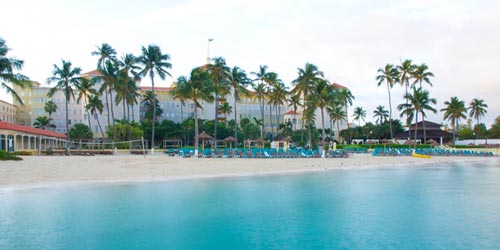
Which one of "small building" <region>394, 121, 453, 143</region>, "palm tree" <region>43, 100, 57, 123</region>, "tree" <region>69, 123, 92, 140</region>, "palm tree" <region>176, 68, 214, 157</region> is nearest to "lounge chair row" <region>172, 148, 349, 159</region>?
"palm tree" <region>176, 68, 214, 157</region>

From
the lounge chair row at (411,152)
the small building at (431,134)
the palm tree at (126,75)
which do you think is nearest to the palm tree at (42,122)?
the palm tree at (126,75)

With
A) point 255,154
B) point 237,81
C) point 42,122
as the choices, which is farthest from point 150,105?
point 255,154

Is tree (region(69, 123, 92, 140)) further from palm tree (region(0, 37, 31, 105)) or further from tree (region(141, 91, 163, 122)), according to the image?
palm tree (region(0, 37, 31, 105))

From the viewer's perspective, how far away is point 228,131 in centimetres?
6638

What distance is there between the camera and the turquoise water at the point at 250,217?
9.22 m

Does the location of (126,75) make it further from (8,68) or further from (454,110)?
(454,110)

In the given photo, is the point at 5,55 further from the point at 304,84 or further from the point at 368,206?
the point at 304,84

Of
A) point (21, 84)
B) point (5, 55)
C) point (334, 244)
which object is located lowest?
point (334, 244)

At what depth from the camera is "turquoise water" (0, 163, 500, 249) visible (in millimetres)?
9219

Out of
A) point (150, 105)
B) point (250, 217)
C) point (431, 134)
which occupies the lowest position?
point (250, 217)

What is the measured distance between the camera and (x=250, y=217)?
38.6 ft

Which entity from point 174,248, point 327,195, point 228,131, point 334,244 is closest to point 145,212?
point 174,248

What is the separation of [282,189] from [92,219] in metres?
8.52

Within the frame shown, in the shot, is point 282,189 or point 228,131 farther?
point 228,131
